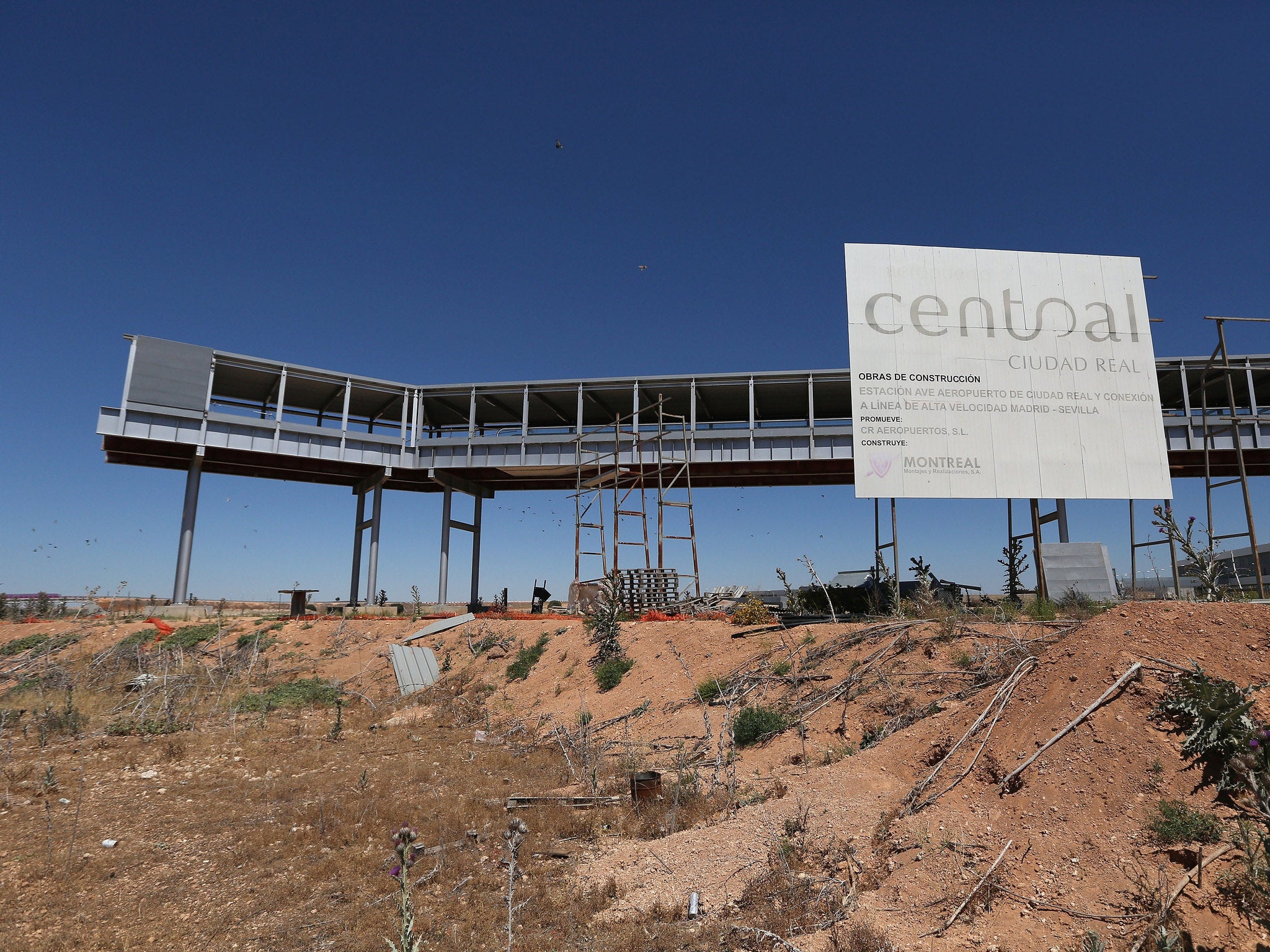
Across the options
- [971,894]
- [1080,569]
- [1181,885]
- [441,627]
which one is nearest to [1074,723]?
[1181,885]

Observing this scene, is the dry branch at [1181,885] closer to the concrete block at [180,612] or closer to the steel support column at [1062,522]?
the steel support column at [1062,522]

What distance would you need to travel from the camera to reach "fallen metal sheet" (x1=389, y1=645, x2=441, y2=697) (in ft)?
60.0

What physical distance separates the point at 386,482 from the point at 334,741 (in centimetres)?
2717

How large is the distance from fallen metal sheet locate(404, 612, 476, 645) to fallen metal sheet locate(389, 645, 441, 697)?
2.02 metres

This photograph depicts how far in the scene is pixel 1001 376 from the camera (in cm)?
1441

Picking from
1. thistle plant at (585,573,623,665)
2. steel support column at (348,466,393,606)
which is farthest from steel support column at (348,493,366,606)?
thistle plant at (585,573,623,665)

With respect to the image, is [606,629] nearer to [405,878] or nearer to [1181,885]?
[1181,885]

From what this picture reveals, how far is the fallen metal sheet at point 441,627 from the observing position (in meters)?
21.8

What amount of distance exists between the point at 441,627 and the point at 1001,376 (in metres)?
18.0

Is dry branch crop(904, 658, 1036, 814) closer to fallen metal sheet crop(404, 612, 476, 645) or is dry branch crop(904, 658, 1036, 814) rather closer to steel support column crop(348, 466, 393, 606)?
fallen metal sheet crop(404, 612, 476, 645)

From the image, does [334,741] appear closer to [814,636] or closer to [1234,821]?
A: [814,636]

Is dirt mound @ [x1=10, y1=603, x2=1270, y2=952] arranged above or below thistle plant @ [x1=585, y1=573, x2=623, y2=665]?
below

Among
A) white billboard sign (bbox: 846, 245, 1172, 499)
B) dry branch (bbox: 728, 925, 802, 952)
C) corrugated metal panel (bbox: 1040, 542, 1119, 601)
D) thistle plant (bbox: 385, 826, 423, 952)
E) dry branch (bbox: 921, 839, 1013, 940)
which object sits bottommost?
dry branch (bbox: 728, 925, 802, 952)

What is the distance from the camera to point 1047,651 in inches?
303
